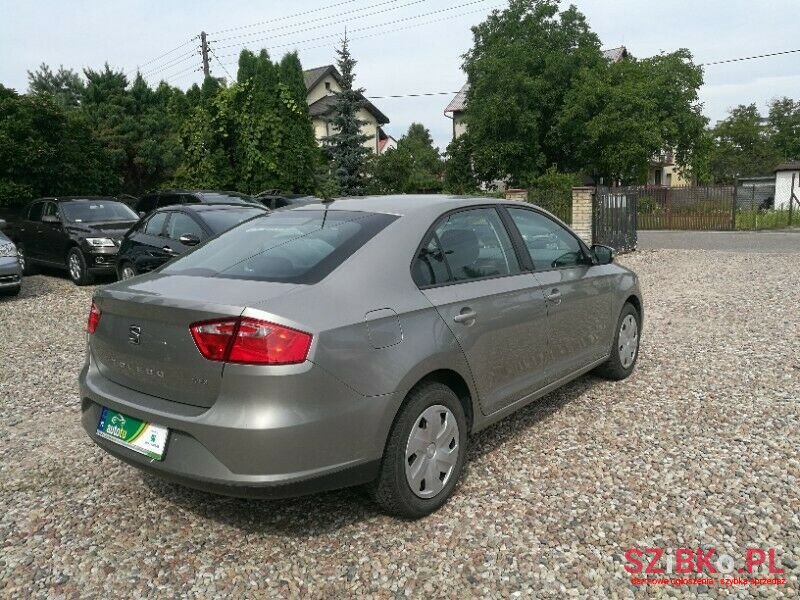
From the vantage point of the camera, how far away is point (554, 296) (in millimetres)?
4219

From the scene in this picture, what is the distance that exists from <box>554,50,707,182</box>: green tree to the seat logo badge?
32705 mm

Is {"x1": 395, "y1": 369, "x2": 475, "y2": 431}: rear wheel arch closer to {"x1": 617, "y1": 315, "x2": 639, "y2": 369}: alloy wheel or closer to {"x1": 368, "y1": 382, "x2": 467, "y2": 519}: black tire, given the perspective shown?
{"x1": 368, "y1": 382, "x2": 467, "y2": 519}: black tire

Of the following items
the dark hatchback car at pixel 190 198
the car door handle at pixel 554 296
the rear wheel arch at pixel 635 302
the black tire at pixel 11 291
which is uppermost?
the dark hatchback car at pixel 190 198

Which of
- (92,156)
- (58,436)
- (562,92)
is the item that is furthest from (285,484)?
(562,92)

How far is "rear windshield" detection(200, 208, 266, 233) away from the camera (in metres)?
9.12

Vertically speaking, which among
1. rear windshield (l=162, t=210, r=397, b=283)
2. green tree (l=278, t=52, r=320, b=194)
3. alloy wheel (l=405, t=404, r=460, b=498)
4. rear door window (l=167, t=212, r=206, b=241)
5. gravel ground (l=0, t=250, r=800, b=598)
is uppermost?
green tree (l=278, t=52, r=320, b=194)

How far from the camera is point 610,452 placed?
402 centimetres

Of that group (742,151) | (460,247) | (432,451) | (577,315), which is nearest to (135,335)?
(432,451)

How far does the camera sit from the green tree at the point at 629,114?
1288 inches

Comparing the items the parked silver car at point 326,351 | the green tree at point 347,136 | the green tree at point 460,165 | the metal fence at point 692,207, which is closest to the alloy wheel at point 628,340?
the parked silver car at point 326,351

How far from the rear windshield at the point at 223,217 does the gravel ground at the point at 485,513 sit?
13.6 ft

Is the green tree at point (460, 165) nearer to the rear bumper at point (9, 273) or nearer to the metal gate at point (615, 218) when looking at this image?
the metal gate at point (615, 218)

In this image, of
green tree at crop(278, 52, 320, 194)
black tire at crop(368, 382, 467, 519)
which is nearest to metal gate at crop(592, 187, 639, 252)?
green tree at crop(278, 52, 320, 194)

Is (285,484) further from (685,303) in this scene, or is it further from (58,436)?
(685,303)
